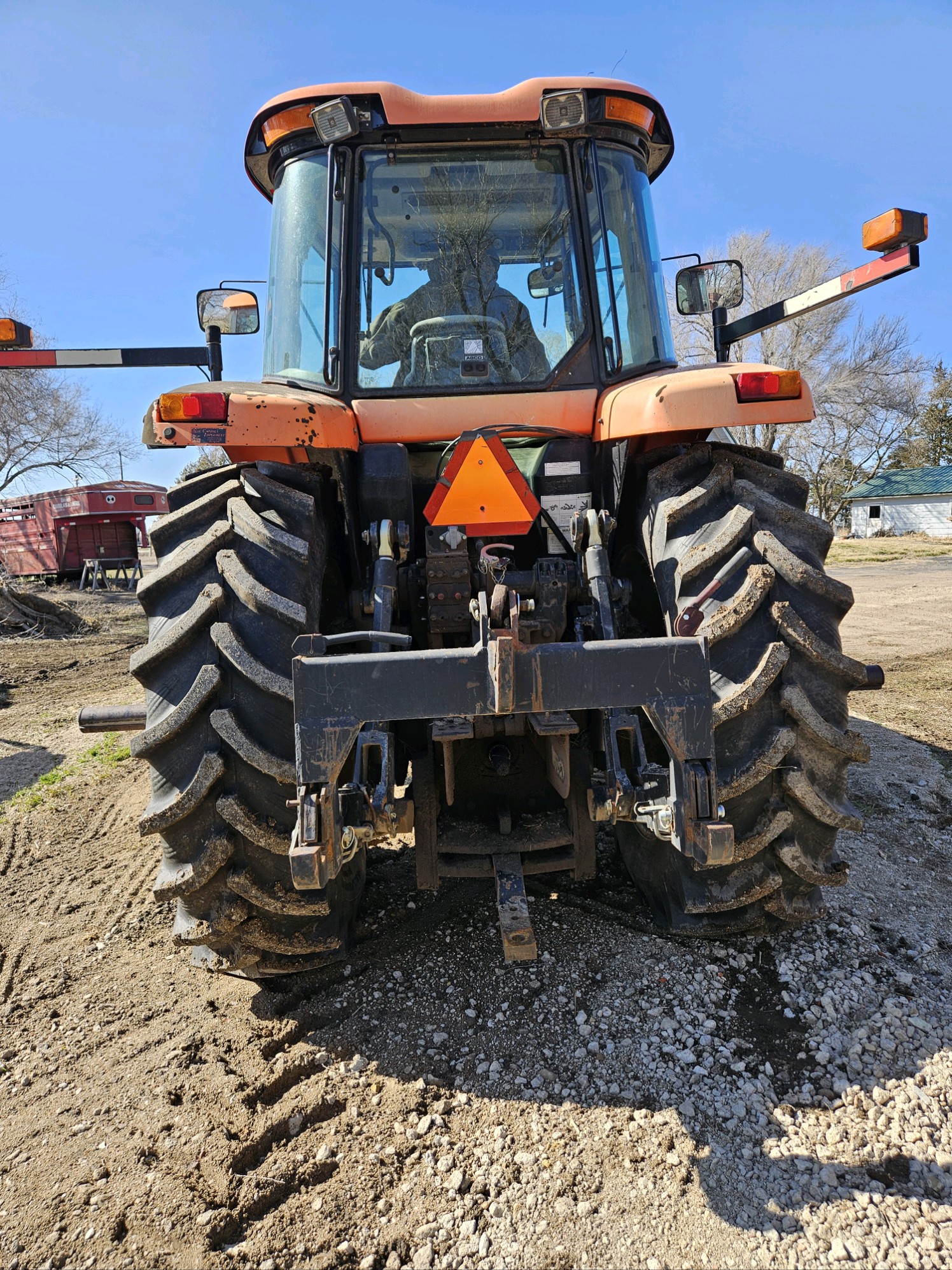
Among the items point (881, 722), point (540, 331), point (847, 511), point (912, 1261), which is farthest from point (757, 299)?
point (912, 1261)

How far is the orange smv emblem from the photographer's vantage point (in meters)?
2.47

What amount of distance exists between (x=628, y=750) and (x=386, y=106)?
2320mm

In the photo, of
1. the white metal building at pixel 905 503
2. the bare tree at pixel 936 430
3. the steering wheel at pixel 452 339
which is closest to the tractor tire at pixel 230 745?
the steering wheel at pixel 452 339

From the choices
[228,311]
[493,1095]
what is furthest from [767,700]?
[228,311]

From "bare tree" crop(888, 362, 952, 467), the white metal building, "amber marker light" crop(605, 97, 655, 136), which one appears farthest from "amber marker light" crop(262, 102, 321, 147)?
"bare tree" crop(888, 362, 952, 467)

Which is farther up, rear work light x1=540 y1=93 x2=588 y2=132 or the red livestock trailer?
the red livestock trailer

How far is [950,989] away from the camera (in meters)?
2.45

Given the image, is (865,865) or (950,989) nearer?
(950,989)

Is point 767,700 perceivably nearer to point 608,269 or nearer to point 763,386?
point 763,386

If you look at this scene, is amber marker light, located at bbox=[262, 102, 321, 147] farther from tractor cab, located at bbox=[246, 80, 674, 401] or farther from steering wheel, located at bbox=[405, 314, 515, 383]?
steering wheel, located at bbox=[405, 314, 515, 383]

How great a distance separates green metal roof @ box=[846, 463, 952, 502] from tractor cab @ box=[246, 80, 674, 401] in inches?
1628

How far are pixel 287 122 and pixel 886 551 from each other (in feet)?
74.2

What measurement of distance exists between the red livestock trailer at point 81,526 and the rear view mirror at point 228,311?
16.2 metres

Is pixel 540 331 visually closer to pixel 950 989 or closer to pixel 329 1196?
pixel 950 989
